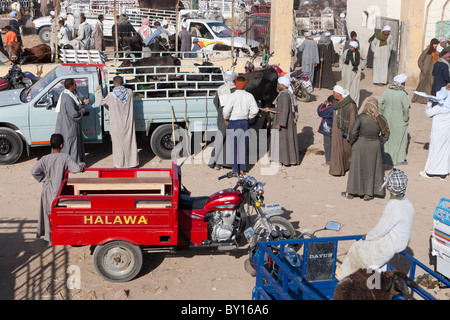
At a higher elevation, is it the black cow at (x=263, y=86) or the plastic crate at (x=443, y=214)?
the black cow at (x=263, y=86)

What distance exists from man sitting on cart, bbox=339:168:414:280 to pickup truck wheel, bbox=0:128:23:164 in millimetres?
7315

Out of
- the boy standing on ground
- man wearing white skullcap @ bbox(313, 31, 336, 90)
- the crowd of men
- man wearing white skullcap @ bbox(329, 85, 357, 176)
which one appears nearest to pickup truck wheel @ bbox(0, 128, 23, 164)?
the crowd of men

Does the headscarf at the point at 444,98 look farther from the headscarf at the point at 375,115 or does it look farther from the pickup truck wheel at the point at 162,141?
the pickup truck wheel at the point at 162,141

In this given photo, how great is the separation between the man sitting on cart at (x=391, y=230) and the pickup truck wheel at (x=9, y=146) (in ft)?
24.0

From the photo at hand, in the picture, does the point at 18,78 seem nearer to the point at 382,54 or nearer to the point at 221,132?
the point at 221,132

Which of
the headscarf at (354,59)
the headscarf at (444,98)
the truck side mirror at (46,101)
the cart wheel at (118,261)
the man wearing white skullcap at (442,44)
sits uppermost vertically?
the man wearing white skullcap at (442,44)

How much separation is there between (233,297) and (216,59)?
11.0 meters

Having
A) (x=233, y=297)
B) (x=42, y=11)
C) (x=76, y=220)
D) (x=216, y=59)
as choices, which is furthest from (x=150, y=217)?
(x=42, y=11)

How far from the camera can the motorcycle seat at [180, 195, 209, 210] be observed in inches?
275

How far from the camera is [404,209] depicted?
517cm

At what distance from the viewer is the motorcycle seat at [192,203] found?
7.00 meters

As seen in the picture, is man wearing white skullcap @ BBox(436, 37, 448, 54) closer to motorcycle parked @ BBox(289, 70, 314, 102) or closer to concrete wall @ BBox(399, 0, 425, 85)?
concrete wall @ BBox(399, 0, 425, 85)

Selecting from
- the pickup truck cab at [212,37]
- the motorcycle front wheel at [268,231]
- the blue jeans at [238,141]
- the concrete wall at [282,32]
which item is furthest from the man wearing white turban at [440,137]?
the pickup truck cab at [212,37]

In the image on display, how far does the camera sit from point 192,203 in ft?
23.3
